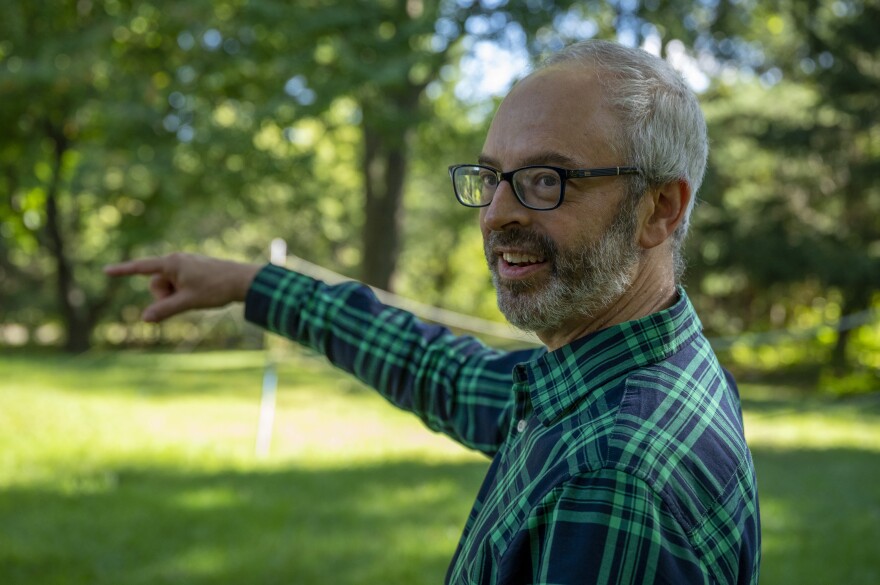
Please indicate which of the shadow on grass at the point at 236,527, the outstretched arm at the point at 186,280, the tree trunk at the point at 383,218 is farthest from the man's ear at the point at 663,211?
the tree trunk at the point at 383,218

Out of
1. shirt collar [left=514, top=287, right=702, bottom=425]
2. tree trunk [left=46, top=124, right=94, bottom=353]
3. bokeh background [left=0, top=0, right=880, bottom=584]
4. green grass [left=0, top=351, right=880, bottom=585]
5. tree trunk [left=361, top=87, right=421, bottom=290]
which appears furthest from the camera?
tree trunk [left=46, top=124, right=94, bottom=353]

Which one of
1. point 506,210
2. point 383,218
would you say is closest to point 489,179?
point 506,210

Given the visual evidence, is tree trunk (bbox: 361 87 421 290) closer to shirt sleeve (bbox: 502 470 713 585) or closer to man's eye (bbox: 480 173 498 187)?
man's eye (bbox: 480 173 498 187)

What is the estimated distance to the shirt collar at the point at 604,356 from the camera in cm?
131

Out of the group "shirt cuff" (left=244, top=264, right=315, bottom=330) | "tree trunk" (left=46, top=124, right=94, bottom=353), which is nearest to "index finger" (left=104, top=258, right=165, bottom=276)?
"shirt cuff" (left=244, top=264, right=315, bottom=330)

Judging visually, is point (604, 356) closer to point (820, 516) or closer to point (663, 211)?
point (663, 211)

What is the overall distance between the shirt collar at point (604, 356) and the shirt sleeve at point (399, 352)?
44 cm

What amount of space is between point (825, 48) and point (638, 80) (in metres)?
14.5

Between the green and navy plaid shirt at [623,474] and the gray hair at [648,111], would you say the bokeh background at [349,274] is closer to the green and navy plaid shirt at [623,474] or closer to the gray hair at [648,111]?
the gray hair at [648,111]

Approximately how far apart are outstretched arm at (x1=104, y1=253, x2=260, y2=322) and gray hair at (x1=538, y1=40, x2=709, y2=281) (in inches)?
39.3

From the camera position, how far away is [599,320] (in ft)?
4.78

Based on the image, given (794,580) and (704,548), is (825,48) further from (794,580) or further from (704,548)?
(704,548)

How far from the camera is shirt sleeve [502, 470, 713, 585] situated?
1068 mm

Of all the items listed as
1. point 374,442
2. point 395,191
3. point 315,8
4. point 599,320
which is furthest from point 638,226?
point 395,191
